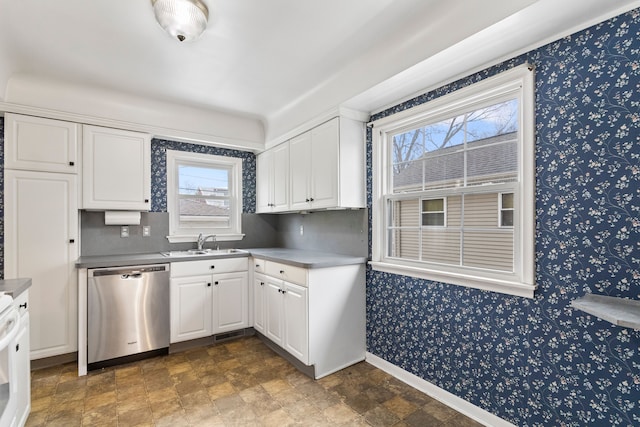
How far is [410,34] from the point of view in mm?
2002

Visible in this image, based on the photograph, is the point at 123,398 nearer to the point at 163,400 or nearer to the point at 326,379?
the point at 163,400

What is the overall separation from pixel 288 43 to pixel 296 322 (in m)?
2.17

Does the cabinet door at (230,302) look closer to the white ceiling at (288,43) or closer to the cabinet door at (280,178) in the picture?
the cabinet door at (280,178)

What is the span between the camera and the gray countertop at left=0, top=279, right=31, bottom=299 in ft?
5.65

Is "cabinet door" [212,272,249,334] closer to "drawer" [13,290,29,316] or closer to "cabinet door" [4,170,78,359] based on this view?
"cabinet door" [4,170,78,359]

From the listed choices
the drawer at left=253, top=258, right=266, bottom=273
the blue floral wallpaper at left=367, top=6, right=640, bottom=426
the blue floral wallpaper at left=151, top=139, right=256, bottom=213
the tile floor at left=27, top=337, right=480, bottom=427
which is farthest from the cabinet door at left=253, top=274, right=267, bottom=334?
the blue floral wallpaper at left=367, top=6, right=640, bottom=426

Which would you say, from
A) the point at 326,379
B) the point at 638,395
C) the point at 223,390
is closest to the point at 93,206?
the point at 223,390

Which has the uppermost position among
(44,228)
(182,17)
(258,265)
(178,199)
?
(182,17)

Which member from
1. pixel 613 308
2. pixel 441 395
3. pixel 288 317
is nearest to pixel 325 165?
pixel 288 317

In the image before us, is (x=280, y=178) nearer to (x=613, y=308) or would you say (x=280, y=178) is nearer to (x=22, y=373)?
(x=22, y=373)

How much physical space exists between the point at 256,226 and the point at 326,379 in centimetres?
222

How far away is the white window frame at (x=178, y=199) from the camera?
142 inches

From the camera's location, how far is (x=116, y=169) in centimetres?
306

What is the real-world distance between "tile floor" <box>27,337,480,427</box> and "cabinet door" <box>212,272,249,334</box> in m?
0.46
